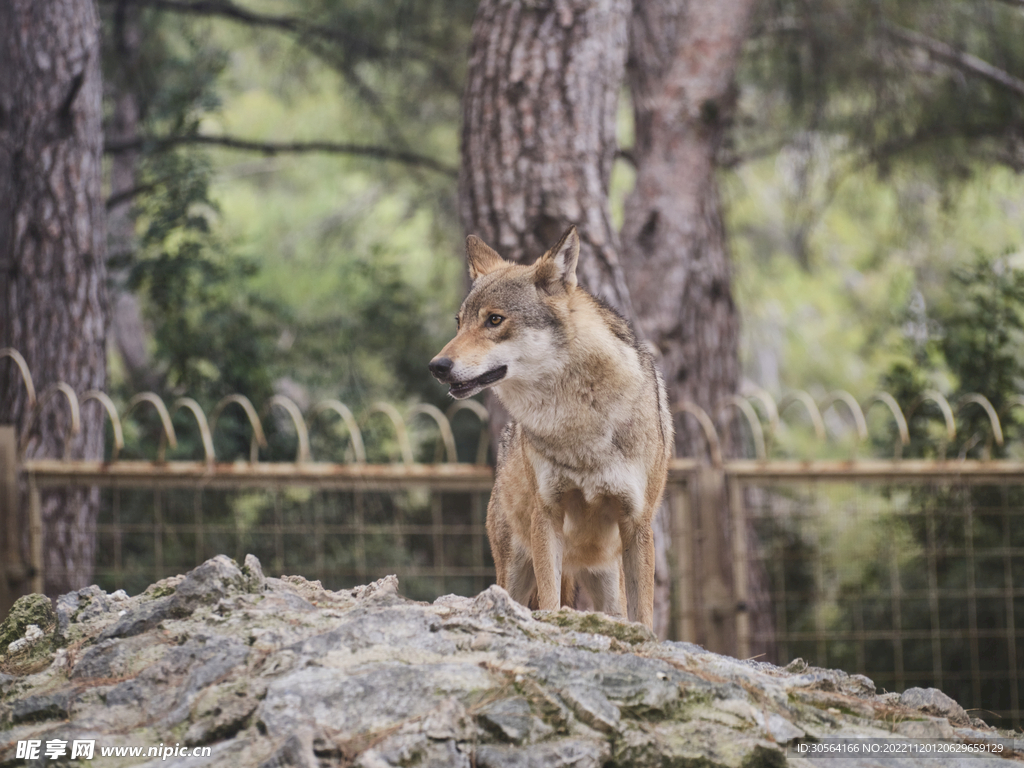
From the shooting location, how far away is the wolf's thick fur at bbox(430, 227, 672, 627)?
3943 millimetres

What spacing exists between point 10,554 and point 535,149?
3704 millimetres

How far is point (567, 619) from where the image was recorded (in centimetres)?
335

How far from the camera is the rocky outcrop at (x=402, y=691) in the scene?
260 cm

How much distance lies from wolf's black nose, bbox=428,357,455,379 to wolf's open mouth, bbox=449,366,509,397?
0.07 meters

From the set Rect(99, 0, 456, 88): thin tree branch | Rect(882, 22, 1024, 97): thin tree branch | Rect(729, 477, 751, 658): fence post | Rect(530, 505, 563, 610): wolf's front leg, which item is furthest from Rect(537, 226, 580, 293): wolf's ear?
Rect(99, 0, 456, 88): thin tree branch

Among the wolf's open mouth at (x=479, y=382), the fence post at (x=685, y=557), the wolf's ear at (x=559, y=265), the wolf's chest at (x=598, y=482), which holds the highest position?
the wolf's ear at (x=559, y=265)

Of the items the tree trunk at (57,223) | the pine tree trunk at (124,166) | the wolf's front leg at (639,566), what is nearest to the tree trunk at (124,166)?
the pine tree trunk at (124,166)

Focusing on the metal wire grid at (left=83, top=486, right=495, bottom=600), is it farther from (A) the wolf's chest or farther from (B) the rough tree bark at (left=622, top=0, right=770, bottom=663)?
(A) the wolf's chest

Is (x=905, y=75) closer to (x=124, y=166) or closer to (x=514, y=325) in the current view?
(x=514, y=325)

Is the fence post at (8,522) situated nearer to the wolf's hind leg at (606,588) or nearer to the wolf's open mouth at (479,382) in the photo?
the wolf's open mouth at (479,382)

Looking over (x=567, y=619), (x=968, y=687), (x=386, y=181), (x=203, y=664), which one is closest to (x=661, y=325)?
(x=968, y=687)

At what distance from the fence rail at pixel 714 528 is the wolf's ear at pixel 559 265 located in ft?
4.83

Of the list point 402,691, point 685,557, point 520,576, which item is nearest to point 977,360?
point 685,557

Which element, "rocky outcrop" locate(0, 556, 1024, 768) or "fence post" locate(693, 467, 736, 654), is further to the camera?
"fence post" locate(693, 467, 736, 654)
